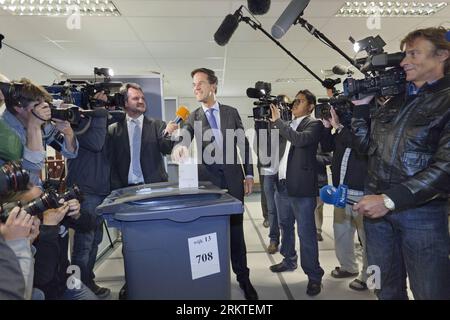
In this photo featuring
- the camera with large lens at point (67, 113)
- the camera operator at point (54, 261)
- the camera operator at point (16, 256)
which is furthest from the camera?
the camera with large lens at point (67, 113)

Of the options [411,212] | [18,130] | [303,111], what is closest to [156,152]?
[18,130]

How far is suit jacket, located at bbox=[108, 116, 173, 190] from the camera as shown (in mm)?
2109

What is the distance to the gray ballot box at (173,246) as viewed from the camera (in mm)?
1096

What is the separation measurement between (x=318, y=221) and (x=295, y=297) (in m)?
1.59

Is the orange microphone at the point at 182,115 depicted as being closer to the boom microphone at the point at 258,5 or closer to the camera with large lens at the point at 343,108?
the boom microphone at the point at 258,5

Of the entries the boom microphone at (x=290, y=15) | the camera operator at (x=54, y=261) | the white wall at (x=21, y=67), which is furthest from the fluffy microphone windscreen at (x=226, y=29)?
the white wall at (x=21, y=67)

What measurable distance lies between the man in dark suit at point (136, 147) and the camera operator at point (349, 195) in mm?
1169

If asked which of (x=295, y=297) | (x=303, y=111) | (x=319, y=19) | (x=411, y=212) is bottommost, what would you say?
(x=295, y=297)

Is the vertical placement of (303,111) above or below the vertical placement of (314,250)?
above

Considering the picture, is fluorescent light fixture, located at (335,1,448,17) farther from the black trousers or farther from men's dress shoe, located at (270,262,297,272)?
men's dress shoe, located at (270,262,297,272)

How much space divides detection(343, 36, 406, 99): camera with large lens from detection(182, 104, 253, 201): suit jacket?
0.82 metres

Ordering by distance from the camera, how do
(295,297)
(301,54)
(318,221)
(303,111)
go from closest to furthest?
1. (295,297)
2. (303,111)
3. (318,221)
4. (301,54)

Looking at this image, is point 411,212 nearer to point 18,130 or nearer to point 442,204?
point 442,204
